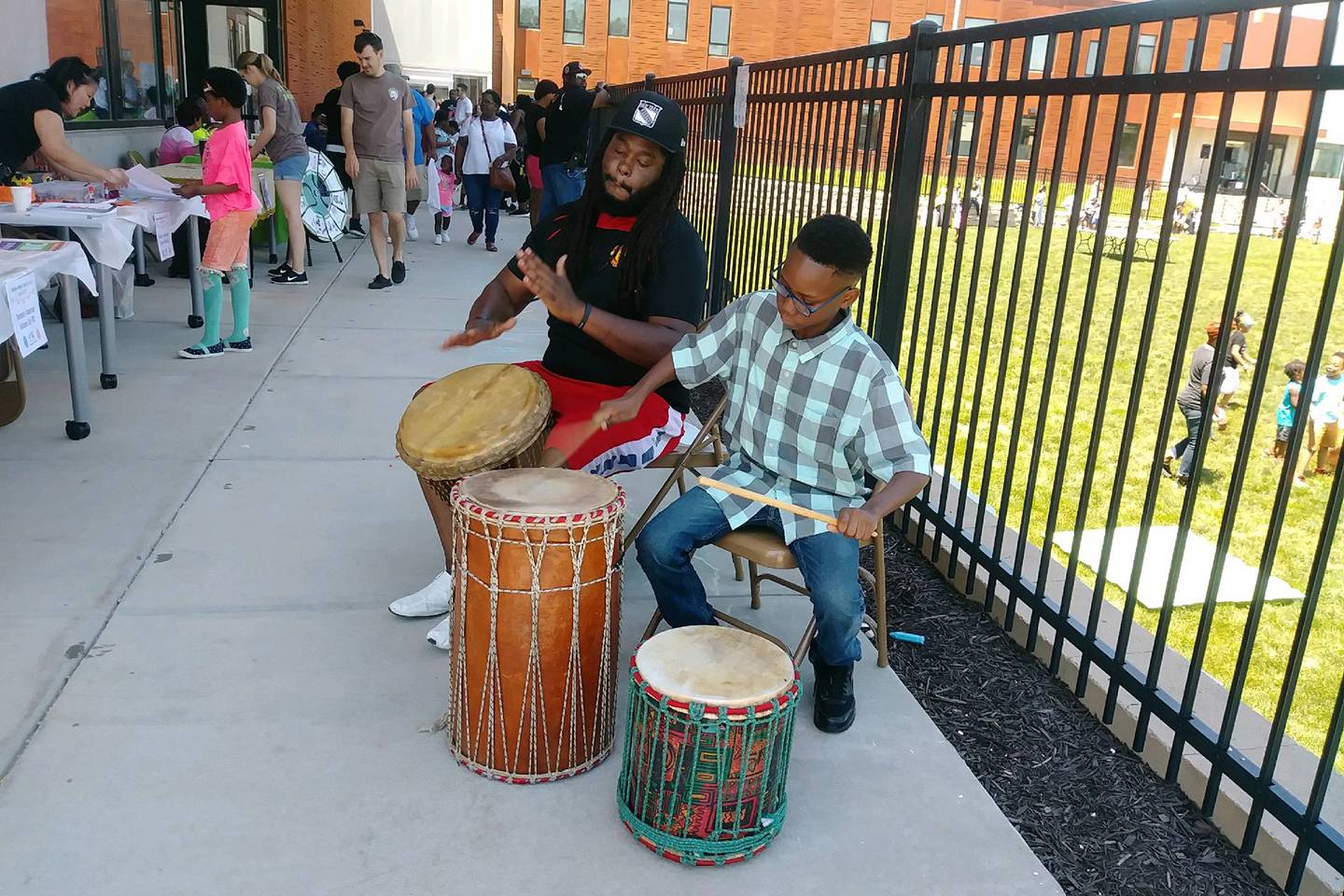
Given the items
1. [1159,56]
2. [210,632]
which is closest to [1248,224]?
[1159,56]

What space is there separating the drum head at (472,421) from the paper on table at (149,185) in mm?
4357

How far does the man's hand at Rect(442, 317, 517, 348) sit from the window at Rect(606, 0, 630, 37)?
142ft

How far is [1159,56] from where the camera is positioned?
2.72 meters

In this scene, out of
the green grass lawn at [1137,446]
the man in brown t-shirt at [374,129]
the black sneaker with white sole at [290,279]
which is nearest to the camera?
the green grass lawn at [1137,446]

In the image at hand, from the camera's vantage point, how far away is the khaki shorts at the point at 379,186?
8.81 meters

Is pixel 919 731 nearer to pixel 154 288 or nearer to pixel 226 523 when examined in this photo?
pixel 226 523

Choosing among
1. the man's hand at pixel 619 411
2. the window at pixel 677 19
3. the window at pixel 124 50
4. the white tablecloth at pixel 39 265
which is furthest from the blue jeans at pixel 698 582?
the window at pixel 677 19

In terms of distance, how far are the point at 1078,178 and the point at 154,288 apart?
7889 mm

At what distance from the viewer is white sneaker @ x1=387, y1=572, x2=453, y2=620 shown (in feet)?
11.3

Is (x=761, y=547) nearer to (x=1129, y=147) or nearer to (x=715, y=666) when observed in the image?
(x=715, y=666)

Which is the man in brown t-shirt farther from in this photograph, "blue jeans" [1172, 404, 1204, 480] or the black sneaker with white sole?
"blue jeans" [1172, 404, 1204, 480]

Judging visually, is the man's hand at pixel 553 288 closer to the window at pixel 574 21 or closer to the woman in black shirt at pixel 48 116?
the woman in black shirt at pixel 48 116

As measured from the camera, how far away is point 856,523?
8.58 feet

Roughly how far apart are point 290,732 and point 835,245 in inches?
75.5
